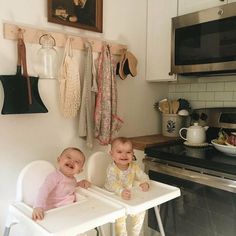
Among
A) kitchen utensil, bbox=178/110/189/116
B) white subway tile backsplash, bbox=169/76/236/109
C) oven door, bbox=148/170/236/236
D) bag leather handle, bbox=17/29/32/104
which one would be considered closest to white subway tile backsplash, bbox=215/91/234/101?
white subway tile backsplash, bbox=169/76/236/109

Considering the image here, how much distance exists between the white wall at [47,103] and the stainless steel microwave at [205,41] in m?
0.33

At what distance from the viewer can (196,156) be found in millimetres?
1566

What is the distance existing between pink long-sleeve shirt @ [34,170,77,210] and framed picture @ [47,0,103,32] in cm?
87

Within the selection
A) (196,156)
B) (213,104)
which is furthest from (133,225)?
(213,104)

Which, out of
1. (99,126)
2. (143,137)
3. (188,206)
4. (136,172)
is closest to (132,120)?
(143,137)

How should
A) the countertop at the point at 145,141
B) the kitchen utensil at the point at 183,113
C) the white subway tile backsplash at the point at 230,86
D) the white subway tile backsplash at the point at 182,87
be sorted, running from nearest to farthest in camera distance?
the countertop at the point at 145,141, the white subway tile backsplash at the point at 230,86, the kitchen utensil at the point at 183,113, the white subway tile backsplash at the point at 182,87

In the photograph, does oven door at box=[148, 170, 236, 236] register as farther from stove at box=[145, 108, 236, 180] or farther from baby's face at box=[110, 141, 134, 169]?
baby's face at box=[110, 141, 134, 169]

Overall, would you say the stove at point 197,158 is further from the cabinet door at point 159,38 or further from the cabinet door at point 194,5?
the cabinet door at point 194,5

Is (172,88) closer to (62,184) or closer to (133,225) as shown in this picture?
(133,225)

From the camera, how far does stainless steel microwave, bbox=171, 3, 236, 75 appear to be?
5.11ft

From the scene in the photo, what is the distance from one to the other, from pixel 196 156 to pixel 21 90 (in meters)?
1.02

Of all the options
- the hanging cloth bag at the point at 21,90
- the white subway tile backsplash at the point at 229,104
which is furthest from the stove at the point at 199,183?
the hanging cloth bag at the point at 21,90

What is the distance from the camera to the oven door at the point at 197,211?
1412 mm

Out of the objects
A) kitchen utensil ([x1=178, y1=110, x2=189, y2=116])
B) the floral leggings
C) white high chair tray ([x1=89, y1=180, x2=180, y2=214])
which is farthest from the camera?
kitchen utensil ([x1=178, y1=110, x2=189, y2=116])
